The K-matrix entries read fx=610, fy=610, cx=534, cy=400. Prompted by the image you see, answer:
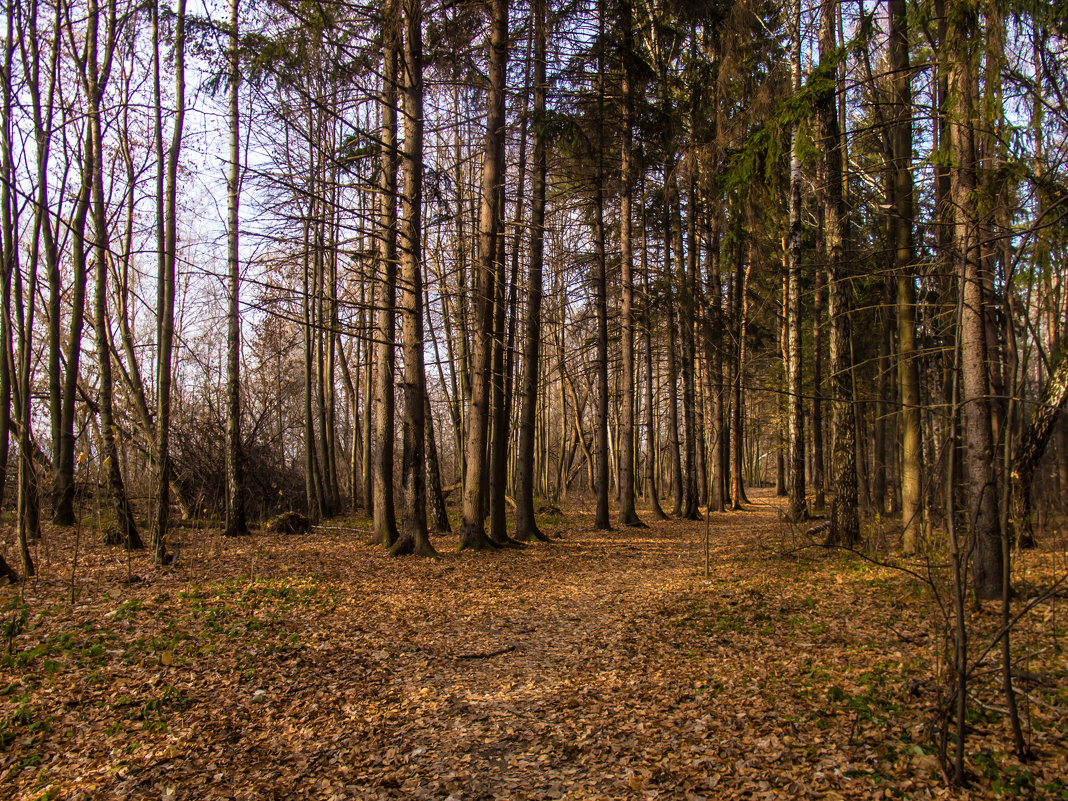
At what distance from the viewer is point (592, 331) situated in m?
18.8

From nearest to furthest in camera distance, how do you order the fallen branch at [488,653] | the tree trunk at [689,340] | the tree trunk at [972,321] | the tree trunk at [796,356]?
the tree trunk at [972,321] < the fallen branch at [488,653] < the tree trunk at [796,356] < the tree trunk at [689,340]

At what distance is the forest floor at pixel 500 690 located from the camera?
3.37 metres

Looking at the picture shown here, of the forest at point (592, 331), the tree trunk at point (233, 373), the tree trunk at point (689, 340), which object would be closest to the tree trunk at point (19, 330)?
the forest at point (592, 331)

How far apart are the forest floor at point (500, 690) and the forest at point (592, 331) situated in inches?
2.1

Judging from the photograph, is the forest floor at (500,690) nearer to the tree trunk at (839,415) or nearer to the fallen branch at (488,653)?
the fallen branch at (488,653)

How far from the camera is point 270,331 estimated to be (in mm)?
19953

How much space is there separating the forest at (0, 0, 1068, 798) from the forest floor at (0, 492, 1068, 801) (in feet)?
0.17

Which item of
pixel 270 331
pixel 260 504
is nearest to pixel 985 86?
pixel 260 504

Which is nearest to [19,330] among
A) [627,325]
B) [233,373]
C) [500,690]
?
[233,373]

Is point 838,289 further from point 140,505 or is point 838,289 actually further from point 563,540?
point 140,505

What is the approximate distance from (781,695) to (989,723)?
116cm

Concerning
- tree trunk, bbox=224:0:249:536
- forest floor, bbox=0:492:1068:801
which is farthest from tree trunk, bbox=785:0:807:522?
tree trunk, bbox=224:0:249:536

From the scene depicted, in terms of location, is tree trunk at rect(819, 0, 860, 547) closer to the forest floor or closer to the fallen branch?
the forest floor

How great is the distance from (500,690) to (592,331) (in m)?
14.8
